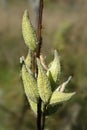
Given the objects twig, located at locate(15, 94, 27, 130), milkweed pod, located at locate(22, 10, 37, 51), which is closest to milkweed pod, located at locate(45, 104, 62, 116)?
milkweed pod, located at locate(22, 10, 37, 51)

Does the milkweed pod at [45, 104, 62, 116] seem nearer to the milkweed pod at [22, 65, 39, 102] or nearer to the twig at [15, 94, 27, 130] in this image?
the milkweed pod at [22, 65, 39, 102]

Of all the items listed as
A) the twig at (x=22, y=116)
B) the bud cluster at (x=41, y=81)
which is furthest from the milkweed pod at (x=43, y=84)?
the twig at (x=22, y=116)

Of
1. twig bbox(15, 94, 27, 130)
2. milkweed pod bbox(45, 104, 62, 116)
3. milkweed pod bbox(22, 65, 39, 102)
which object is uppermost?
milkweed pod bbox(22, 65, 39, 102)

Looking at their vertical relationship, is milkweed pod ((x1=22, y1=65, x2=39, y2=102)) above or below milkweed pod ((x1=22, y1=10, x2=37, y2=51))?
below

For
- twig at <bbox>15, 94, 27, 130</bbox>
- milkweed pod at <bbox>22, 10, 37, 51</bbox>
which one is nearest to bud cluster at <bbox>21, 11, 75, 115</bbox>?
milkweed pod at <bbox>22, 10, 37, 51</bbox>

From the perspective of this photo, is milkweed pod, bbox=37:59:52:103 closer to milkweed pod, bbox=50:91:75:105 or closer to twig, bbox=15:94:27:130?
milkweed pod, bbox=50:91:75:105

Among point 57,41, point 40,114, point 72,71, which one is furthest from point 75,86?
point 40,114

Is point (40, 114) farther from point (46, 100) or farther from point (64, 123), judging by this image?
point (64, 123)

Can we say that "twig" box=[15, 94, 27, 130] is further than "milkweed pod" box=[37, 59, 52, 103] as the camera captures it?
Yes

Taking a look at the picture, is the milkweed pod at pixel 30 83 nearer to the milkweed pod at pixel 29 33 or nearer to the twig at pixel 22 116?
the milkweed pod at pixel 29 33
